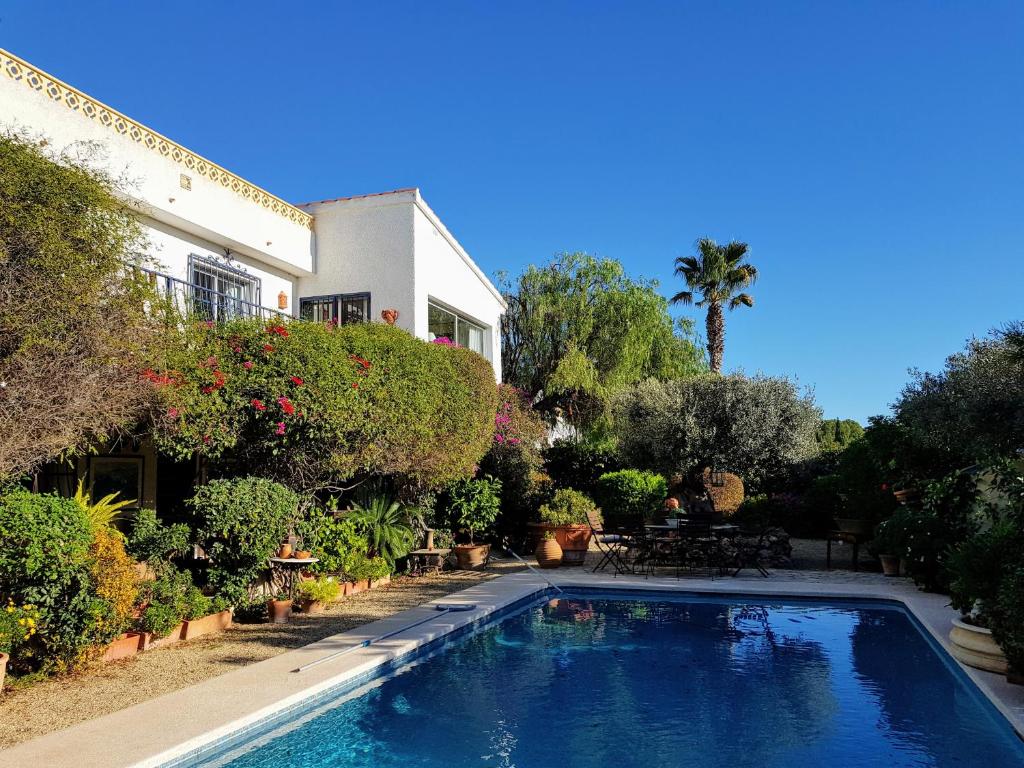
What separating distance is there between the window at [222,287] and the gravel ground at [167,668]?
489cm

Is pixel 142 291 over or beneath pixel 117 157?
beneath

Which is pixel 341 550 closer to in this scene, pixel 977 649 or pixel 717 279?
pixel 977 649

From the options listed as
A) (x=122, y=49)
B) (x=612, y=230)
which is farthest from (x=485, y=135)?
(x=612, y=230)

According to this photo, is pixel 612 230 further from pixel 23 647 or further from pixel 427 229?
pixel 23 647

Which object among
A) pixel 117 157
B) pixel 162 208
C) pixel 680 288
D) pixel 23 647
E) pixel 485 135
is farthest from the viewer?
pixel 680 288

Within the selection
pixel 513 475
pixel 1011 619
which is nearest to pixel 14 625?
pixel 1011 619

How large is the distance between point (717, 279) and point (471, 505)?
1938 centimetres

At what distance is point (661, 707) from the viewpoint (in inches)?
285

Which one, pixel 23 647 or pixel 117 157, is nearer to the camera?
pixel 23 647

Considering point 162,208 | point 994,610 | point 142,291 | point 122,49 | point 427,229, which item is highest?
point 122,49

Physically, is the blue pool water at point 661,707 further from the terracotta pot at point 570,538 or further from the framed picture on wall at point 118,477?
the framed picture on wall at point 118,477

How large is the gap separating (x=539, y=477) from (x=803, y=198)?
33.5ft

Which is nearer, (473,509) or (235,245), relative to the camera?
(235,245)

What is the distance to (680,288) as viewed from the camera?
1261 inches
